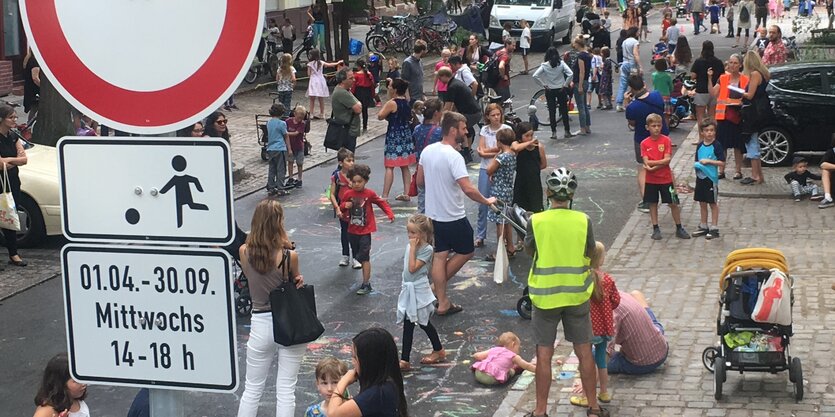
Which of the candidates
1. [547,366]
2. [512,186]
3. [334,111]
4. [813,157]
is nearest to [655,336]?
[547,366]

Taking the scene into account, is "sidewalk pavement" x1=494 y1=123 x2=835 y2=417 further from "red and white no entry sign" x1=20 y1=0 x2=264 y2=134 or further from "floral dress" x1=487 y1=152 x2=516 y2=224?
"red and white no entry sign" x1=20 y1=0 x2=264 y2=134

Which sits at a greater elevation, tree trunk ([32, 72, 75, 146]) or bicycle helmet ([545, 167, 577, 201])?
tree trunk ([32, 72, 75, 146])

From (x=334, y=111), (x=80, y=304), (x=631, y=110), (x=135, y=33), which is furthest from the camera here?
(x=334, y=111)

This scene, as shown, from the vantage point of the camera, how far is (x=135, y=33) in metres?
2.99

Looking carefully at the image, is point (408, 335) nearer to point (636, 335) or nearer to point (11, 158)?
point (636, 335)

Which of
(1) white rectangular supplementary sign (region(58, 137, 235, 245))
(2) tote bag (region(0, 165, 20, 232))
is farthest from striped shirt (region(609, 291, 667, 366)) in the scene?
(2) tote bag (region(0, 165, 20, 232))

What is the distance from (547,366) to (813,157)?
11.9 meters

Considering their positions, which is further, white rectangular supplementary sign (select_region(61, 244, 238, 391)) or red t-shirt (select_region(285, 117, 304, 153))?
red t-shirt (select_region(285, 117, 304, 153))

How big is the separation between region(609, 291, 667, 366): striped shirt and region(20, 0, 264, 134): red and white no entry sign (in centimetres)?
626

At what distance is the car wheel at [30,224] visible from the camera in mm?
14000

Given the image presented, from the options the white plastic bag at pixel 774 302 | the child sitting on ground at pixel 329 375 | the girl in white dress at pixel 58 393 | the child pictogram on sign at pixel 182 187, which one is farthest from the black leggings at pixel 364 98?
the child pictogram on sign at pixel 182 187

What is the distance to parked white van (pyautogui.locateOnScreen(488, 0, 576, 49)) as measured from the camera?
127 feet

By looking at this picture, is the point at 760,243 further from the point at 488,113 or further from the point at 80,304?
the point at 80,304

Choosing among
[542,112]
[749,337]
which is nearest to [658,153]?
[749,337]
